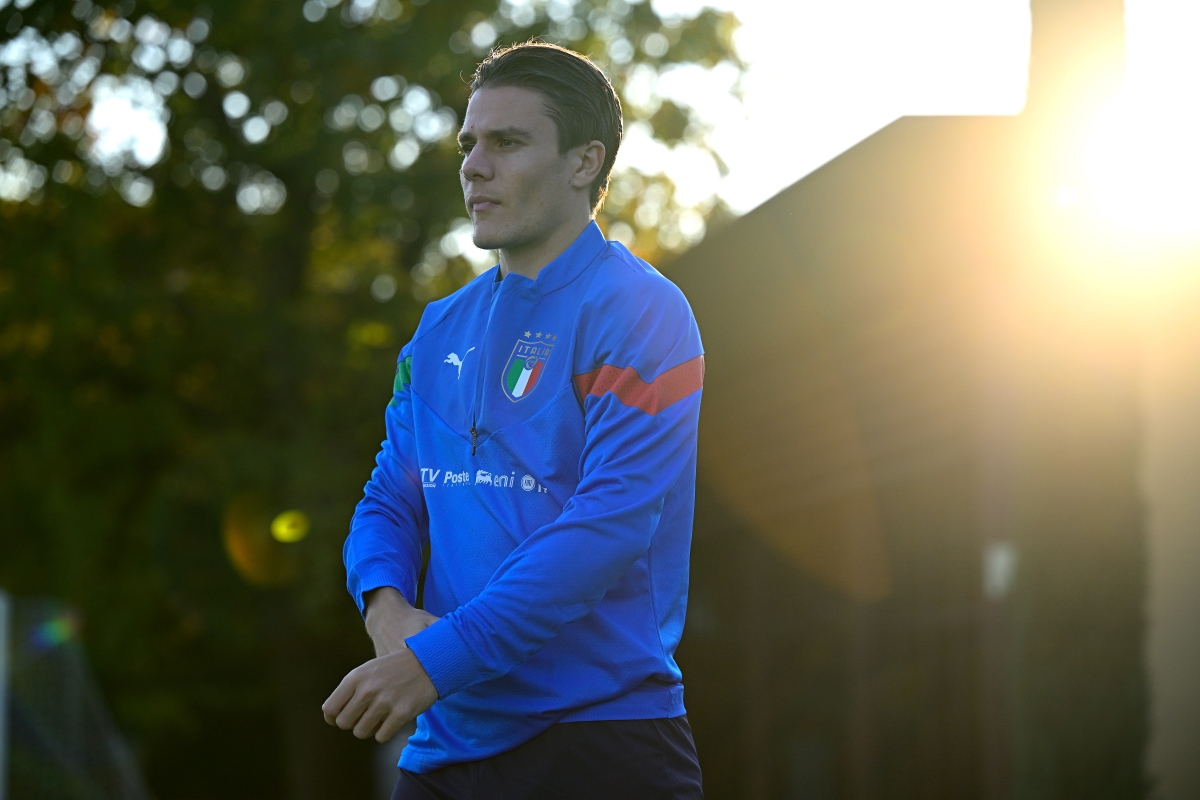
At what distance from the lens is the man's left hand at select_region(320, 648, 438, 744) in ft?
5.58

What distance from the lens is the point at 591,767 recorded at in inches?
74.8

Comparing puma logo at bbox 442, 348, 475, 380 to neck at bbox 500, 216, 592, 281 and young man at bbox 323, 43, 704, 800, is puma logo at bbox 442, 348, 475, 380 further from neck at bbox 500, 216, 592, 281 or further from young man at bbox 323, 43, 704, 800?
neck at bbox 500, 216, 592, 281

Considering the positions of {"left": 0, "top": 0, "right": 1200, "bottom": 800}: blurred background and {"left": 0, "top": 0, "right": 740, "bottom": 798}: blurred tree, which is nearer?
{"left": 0, "top": 0, "right": 1200, "bottom": 800}: blurred background

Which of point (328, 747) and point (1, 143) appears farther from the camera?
point (328, 747)

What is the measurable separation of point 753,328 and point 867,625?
200 cm

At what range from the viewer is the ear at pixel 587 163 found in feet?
6.87

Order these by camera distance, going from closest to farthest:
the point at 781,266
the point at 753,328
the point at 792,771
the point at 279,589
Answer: the point at 781,266 → the point at 753,328 → the point at 792,771 → the point at 279,589

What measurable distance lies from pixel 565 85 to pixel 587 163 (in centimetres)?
13

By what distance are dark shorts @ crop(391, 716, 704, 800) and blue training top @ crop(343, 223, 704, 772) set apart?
0.07 ft

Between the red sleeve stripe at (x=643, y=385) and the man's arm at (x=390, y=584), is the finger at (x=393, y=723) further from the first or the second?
the red sleeve stripe at (x=643, y=385)

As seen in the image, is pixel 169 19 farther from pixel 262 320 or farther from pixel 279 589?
pixel 279 589

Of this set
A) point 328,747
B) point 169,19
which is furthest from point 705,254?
point 328,747

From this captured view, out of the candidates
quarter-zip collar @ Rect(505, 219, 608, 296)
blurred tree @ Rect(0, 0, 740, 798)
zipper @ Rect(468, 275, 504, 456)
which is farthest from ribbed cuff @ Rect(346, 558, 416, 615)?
blurred tree @ Rect(0, 0, 740, 798)

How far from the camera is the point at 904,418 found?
25.7 ft
